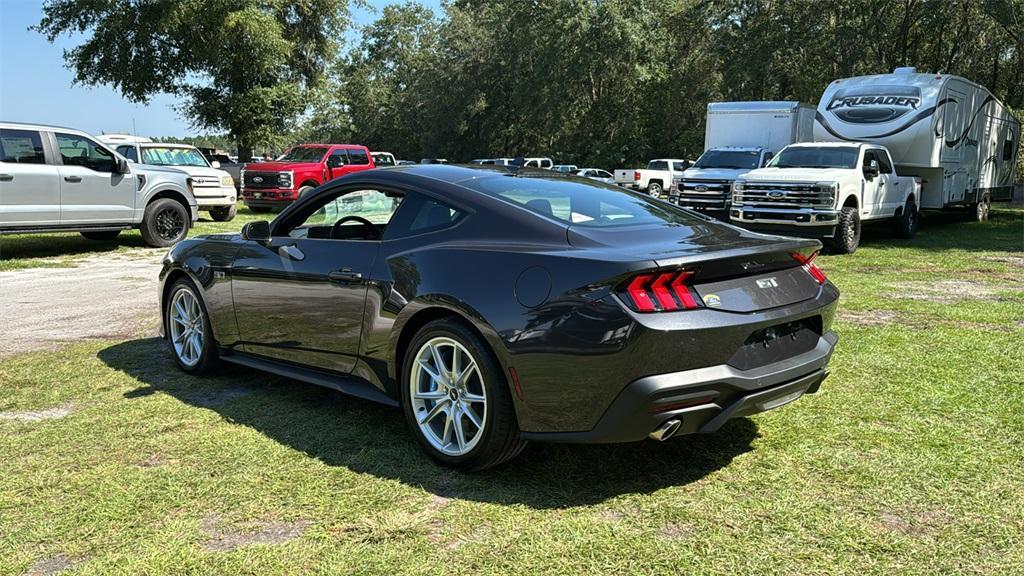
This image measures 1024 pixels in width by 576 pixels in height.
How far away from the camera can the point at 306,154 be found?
75.8 ft

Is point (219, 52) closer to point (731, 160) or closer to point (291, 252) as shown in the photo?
point (731, 160)

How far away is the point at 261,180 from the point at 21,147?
9905 millimetres

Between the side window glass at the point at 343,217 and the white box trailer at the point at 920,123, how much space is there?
13.6 metres

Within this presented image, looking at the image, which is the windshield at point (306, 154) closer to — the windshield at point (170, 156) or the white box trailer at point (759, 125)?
the windshield at point (170, 156)

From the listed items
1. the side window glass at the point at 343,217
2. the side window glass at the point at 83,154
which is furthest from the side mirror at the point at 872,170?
the side window glass at the point at 83,154

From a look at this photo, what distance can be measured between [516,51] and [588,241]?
50.8 metres

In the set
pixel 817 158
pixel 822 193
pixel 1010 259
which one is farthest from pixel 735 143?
pixel 1010 259

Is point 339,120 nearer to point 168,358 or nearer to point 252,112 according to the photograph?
point 252,112

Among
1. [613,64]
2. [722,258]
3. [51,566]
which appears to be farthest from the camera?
[613,64]

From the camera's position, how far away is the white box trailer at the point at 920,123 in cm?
1524

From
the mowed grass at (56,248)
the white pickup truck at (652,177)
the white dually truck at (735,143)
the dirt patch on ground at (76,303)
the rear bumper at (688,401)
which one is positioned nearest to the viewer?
the rear bumper at (688,401)

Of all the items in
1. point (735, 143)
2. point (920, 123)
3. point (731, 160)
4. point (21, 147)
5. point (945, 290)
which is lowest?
point (945, 290)

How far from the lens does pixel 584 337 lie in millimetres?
3127

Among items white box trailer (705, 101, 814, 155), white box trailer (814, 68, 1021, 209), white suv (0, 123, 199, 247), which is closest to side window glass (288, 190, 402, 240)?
white suv (0, 123, 199, 247)
